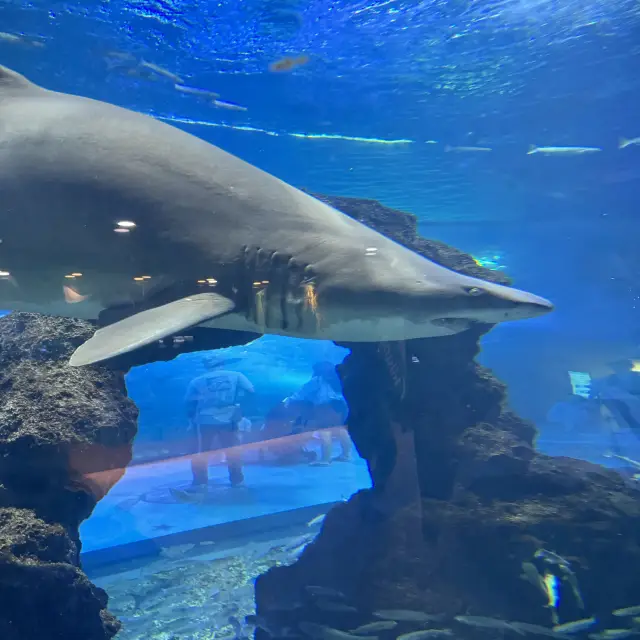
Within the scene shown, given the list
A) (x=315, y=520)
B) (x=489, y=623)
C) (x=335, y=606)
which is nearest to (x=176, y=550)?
(x=315, y=520)

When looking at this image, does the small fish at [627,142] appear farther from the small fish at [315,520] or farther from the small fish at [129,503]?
the small fish at [129,503]

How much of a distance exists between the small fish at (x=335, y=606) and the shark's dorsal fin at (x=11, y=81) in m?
5.15

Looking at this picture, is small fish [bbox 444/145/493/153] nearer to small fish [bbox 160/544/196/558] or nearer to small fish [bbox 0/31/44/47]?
small fish [bbox 0/31/44/47]

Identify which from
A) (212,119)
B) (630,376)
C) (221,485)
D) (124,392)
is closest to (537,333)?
(630,376)

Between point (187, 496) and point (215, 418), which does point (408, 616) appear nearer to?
point (187, 496)

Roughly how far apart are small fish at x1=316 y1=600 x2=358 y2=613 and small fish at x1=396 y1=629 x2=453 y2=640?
23.9 inches

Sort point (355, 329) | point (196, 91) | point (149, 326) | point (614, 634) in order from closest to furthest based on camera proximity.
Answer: point (149, 326)
point (355, 329)
point (614, 634)
point (196, 91)

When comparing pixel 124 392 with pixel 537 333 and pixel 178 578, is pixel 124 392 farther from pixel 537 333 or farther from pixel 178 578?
pixel 537 333

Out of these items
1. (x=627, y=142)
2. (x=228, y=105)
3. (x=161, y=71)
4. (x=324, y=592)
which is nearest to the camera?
(x=324, y=592)

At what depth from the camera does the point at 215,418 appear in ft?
27.3

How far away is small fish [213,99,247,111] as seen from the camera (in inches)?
410

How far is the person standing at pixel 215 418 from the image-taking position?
266 inches

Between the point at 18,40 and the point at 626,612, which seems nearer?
the point at 626,612

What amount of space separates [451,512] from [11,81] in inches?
203
